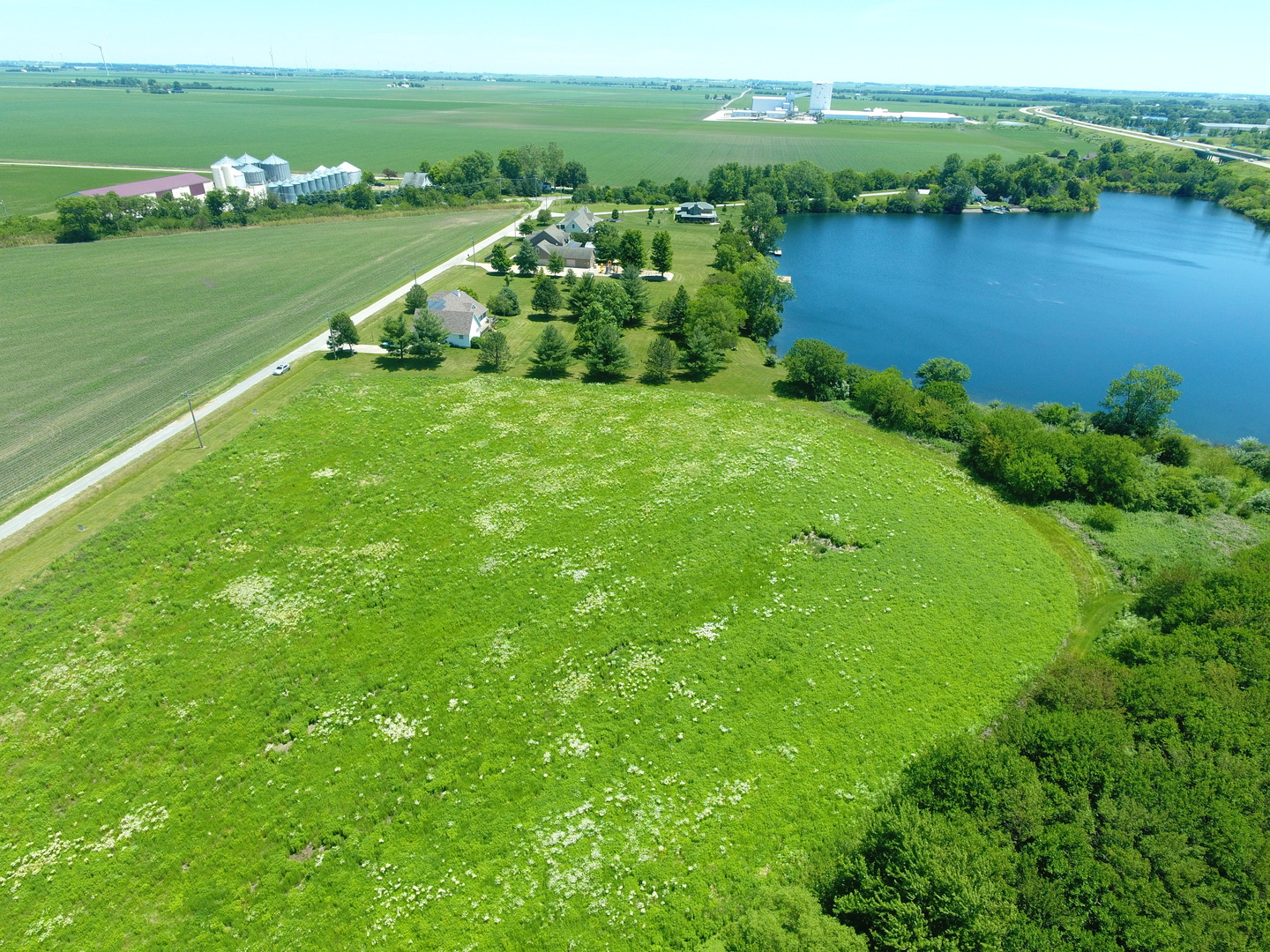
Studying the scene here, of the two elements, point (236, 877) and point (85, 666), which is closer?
point (236, 877)

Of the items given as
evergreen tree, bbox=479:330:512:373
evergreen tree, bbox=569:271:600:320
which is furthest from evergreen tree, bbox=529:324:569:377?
evergreen tree, bbox=569:271:600:320

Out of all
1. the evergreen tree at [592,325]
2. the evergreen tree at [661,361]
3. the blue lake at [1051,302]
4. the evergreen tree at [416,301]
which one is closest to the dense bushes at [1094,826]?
the evergreen tree at [661,361]

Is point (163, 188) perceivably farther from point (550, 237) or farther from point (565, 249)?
point (565, 249)

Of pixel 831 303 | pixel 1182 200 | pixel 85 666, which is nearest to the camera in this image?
pixel 85 666

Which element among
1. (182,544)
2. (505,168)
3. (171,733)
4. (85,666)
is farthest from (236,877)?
(505,168)

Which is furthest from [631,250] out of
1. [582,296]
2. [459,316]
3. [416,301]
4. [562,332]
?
[416,301]

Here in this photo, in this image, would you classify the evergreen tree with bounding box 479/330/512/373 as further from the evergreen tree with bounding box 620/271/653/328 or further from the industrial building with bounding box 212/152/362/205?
the industrial building with bounding box 212/152/362/205

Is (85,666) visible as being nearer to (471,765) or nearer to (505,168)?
(471,765)
